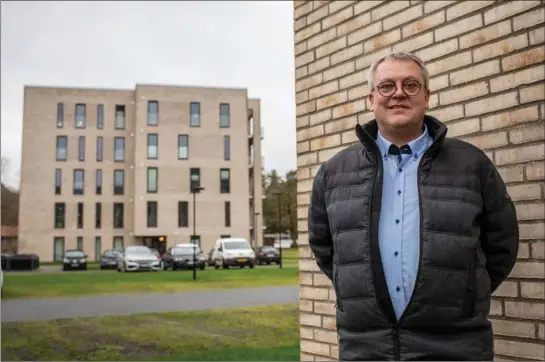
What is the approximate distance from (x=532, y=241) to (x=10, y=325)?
411 inches

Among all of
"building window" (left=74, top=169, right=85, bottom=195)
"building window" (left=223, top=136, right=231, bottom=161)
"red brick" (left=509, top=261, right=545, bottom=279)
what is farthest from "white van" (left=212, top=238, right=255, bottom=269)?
"red brick" (left=509, top=261, right=545, bottom=279)

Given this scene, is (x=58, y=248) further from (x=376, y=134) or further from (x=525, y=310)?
(x=376, y=134)

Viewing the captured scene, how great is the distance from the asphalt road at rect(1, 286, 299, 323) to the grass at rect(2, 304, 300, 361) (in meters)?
1.01

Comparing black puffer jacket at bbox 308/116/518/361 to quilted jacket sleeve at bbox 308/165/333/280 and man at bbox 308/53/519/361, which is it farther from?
quilted jacket sleeve at bbox 308/165/333/280

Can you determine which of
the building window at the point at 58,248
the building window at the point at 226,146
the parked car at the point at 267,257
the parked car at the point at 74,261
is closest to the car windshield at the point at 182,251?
the parked car at the point at 74,261

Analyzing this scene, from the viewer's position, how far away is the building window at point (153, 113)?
48.4m

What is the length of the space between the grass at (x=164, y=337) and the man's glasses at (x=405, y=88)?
18.8ft

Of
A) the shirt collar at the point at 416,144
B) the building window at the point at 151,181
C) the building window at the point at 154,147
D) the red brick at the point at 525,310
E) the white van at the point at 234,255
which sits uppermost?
the building window at the point at 154,147

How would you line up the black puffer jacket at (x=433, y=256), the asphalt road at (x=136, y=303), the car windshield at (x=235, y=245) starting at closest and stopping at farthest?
the black puffer jacket at (x=433, y=256) < the asphalt road at (x=136, y=303) < the car windshield at (x=235, y=245)

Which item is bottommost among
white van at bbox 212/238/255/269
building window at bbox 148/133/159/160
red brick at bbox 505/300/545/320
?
white van at bbox 212/238/255/269

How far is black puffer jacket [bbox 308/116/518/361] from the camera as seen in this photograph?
76.8 inches

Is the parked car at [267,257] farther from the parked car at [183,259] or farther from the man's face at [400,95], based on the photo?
the man's face at [400,95]

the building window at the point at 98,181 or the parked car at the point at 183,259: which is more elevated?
the building window at the point at 98,181

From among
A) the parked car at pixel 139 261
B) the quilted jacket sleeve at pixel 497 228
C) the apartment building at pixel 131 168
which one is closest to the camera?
the quilted jacket sleeve at pixel 497 228
